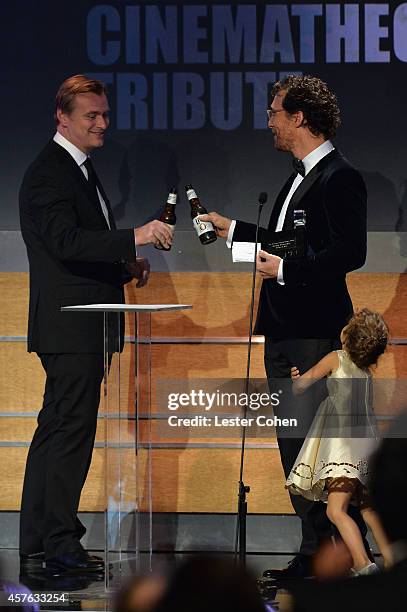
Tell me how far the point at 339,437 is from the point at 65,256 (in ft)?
3.44

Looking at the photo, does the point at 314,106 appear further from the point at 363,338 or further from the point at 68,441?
the point at 68,441

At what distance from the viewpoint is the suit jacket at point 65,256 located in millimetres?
3768

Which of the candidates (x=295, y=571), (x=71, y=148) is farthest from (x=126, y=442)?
(x=71, y=148)

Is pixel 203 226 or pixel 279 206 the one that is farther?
pixel 279 206

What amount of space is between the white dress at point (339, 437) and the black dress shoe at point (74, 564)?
2.24 ft

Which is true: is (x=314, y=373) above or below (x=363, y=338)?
below

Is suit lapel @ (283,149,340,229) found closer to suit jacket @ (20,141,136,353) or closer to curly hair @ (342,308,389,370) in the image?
curly hair @ (342,308,389,370)

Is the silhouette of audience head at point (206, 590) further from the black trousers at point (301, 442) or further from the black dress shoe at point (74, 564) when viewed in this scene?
the black dress shoe at point (74, 564)

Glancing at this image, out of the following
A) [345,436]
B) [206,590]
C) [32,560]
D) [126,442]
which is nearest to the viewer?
[206,590]

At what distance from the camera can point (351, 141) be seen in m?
4.94

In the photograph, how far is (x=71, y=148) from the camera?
392 centimetres

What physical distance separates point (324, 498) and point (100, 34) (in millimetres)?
2276

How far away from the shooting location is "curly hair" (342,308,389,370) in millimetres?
3732

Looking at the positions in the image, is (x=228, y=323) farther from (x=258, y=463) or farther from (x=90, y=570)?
(x=90, y=570)
